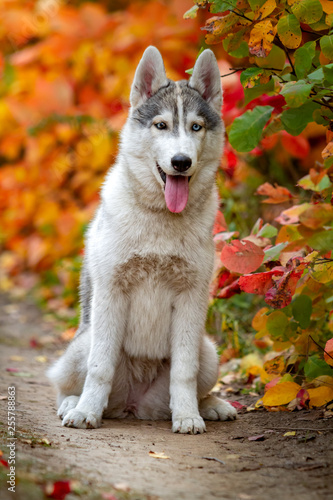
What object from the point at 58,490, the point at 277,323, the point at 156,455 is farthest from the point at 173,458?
the point at 277,323

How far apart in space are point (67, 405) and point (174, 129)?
1.75 m

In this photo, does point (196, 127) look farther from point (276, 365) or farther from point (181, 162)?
point (276, 365)

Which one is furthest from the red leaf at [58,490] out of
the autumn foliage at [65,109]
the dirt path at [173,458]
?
the autumn foliage at [65,109]

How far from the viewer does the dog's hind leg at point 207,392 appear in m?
3.78

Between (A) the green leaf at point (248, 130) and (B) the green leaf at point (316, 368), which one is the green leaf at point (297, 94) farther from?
(B) the green leaf at point (316, 368)

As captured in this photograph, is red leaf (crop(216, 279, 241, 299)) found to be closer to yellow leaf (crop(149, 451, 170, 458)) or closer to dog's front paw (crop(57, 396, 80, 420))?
dog's front paw (crop(57, 396, 80, 420))

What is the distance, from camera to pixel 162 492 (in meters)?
2.31

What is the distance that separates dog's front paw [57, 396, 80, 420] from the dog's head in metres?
1.30

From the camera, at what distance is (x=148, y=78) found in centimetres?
380

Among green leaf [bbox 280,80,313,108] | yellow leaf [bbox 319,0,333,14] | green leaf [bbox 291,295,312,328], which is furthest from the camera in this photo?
green leaf [bbox 291,295,312,328]

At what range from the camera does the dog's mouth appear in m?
3.54

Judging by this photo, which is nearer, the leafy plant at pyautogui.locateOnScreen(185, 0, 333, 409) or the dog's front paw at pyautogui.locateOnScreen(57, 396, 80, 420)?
the leafy plant at pyautogui.locateOnScreen(185, 0, 333, 409)

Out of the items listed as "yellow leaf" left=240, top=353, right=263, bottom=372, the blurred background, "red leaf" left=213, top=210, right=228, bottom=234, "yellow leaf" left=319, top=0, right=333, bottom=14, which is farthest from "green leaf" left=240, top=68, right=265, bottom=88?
the blurred background

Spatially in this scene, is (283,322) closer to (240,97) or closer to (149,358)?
(149,358)
